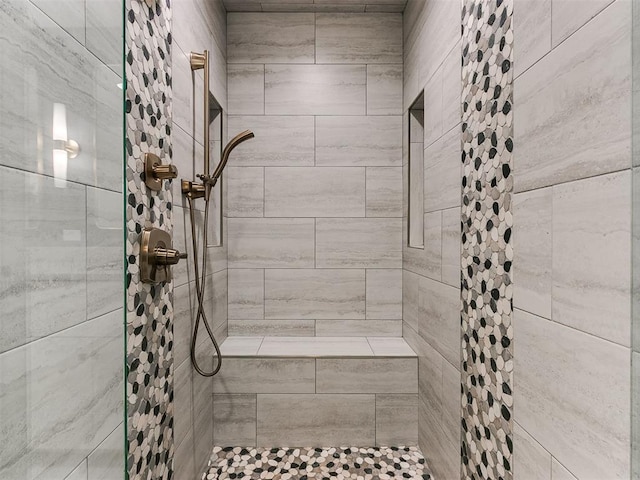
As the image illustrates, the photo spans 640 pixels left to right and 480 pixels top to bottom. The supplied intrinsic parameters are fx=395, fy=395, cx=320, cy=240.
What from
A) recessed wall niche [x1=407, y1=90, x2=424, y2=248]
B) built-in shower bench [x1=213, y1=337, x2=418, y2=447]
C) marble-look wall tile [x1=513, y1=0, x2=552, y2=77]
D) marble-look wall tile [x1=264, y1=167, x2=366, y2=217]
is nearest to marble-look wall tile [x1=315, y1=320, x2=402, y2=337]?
built-in shower bench [x1=213, y1=337, x2=418, y2=447]

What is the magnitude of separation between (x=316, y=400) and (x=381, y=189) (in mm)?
1296

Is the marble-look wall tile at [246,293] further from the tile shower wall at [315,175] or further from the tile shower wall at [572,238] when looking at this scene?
the tile shower wall at [572,238]

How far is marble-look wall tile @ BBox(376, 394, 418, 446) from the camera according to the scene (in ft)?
6.98

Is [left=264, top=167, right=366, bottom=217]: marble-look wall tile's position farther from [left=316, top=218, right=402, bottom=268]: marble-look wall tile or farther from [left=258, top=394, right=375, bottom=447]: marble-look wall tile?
[left=258, top=394, right=375, bottom=447]: marble-look wall tile

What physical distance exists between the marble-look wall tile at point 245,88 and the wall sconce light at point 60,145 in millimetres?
2082

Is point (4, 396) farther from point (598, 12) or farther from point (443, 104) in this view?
point (443, 104)

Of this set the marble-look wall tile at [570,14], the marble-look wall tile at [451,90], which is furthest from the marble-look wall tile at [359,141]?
the marble-look wall tile at [570,14]

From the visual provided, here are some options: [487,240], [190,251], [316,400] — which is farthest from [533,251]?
[316,400]

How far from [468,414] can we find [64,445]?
1.30 m

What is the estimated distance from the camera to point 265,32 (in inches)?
95.8

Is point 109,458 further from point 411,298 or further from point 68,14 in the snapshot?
point 411,298

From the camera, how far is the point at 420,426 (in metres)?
2.08

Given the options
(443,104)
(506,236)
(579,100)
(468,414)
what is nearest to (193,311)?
(468,414)

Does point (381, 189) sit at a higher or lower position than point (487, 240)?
higher
